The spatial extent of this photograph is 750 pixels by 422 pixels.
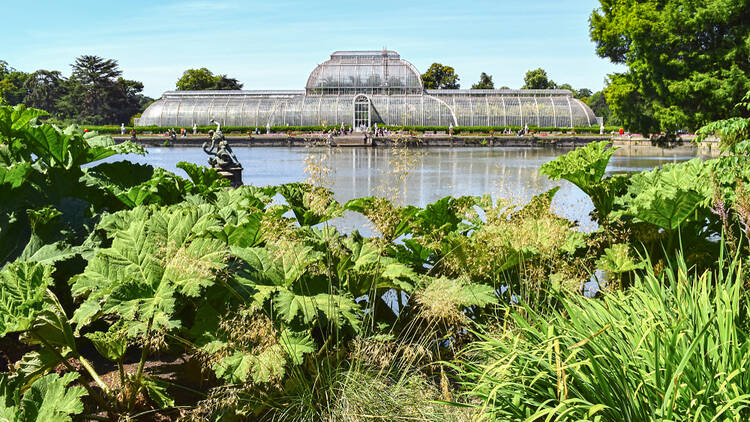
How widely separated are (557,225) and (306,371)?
1.50 meters

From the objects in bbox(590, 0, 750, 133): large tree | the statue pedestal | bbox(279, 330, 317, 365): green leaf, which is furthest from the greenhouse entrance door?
bbox(279, 330, 317, 365): green leaf

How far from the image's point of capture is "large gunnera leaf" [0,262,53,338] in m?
2.54

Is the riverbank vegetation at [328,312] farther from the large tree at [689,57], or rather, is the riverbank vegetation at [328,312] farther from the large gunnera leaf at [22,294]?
the large tree at [689,57]

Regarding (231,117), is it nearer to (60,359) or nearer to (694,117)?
(694,117)

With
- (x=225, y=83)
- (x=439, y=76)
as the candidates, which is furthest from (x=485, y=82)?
(x=225, y=83)

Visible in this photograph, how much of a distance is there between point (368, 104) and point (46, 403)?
61043mm

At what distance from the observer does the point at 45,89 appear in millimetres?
81125

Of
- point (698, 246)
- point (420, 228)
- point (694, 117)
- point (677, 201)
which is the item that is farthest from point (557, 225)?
point (694, 117)

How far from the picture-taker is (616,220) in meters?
4.73

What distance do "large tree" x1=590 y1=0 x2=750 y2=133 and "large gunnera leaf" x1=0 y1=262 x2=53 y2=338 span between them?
21146mm

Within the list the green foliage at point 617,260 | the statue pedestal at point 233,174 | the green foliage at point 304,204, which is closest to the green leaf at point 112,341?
the green foliage at point 304,204

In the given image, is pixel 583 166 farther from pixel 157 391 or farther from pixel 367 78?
pixel 367 78

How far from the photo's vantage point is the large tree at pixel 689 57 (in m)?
19.9

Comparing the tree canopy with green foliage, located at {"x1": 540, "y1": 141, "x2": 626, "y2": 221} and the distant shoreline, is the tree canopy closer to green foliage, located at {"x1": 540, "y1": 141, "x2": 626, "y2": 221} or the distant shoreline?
the distant shoreline
